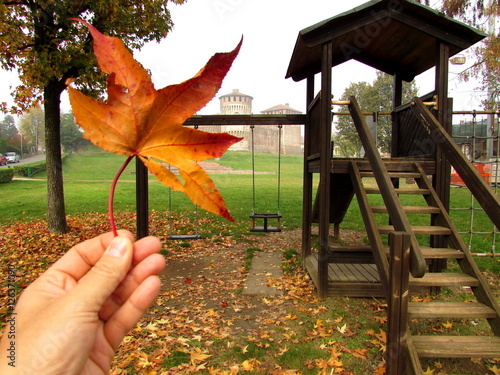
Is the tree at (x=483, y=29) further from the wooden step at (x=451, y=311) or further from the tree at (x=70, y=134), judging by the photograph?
the tree at (x=70, y=134)

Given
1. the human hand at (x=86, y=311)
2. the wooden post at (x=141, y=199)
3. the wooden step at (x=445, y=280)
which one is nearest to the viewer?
the human hand at (x=86, y=311)

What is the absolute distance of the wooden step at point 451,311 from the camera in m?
3.06

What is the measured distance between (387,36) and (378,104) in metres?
29.4

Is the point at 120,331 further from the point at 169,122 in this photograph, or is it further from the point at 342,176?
the point at 342,176

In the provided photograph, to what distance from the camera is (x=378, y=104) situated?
32.2 metres

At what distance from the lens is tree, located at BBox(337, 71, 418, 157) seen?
30.4 m

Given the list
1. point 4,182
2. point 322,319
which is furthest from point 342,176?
point 4,182

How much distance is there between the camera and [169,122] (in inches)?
30.3

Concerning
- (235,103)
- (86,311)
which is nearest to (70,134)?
(235,103)

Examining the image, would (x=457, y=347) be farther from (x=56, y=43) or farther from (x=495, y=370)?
(x=56, y=43)

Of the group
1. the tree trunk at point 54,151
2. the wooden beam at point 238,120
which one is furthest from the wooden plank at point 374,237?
the tree trunk at point 54,151

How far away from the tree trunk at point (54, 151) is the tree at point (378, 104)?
86.4ft

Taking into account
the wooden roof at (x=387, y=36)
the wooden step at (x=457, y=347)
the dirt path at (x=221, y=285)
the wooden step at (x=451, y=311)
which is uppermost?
the wooden roof at (x=387, y=36)

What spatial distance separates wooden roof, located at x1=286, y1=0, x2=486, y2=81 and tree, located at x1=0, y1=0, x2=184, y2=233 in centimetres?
414
